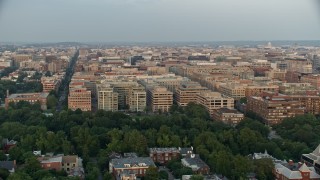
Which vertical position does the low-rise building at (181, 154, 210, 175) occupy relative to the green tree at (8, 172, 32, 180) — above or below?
below

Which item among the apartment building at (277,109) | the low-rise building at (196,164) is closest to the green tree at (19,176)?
the low-rise building at (196,164)

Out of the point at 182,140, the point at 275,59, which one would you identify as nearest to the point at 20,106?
the point at 182,140

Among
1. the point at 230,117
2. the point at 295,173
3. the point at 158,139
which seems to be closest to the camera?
the point at 295,173

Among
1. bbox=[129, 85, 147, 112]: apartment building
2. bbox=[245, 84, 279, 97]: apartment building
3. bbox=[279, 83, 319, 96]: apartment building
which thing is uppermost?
bbox=[279, 83, 319, 96]: apartment building

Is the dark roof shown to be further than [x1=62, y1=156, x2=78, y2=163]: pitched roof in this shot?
No

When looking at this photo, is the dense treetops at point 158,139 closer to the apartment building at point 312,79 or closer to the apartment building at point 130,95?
the apartment building at point 130,95

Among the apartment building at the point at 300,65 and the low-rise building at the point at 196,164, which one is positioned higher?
the apartment building at the point at 300,65

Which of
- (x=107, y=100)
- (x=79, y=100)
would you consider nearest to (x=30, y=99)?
(x=79, y=100)

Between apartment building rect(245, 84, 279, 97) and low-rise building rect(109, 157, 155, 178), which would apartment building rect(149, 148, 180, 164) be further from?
apartment building rect(245, 84, 279, 97)

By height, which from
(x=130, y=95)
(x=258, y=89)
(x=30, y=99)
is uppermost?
(x=258, y=89)

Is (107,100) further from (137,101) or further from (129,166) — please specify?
(129,166)

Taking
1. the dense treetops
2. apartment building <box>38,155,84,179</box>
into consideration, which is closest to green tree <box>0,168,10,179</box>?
the dense treetops
